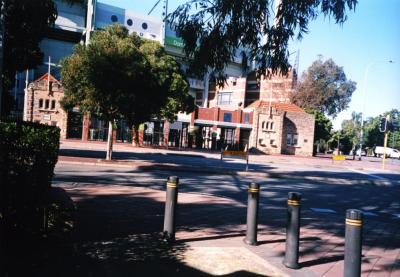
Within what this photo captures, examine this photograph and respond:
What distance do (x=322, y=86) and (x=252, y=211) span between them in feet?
192

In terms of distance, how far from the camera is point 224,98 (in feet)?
212

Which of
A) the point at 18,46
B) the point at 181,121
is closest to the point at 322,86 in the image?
the point at 181,121

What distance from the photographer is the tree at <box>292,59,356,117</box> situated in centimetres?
6003

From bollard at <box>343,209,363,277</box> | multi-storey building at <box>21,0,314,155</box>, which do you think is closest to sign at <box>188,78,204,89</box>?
multi-storey building at <box>21,0,314,155</box>

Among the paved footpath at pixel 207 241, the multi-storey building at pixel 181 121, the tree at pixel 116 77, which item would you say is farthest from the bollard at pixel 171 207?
the multi-storey building at pixel 181 121

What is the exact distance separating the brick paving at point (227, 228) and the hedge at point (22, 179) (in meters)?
0.83

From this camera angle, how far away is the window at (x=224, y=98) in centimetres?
6406

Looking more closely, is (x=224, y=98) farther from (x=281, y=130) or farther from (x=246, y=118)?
(x=281, y=130)

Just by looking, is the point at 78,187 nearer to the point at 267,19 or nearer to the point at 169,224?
the point at 169,224

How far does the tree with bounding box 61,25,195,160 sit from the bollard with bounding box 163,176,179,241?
12.7m

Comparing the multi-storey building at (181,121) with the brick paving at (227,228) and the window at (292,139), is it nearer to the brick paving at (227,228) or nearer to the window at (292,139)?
the window at (292,139)

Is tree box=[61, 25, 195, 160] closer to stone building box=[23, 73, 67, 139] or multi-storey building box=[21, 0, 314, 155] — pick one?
multi-storey building box=[21, 0, 314, 155]

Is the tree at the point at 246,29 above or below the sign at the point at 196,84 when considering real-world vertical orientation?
below

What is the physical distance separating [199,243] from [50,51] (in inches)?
2034
